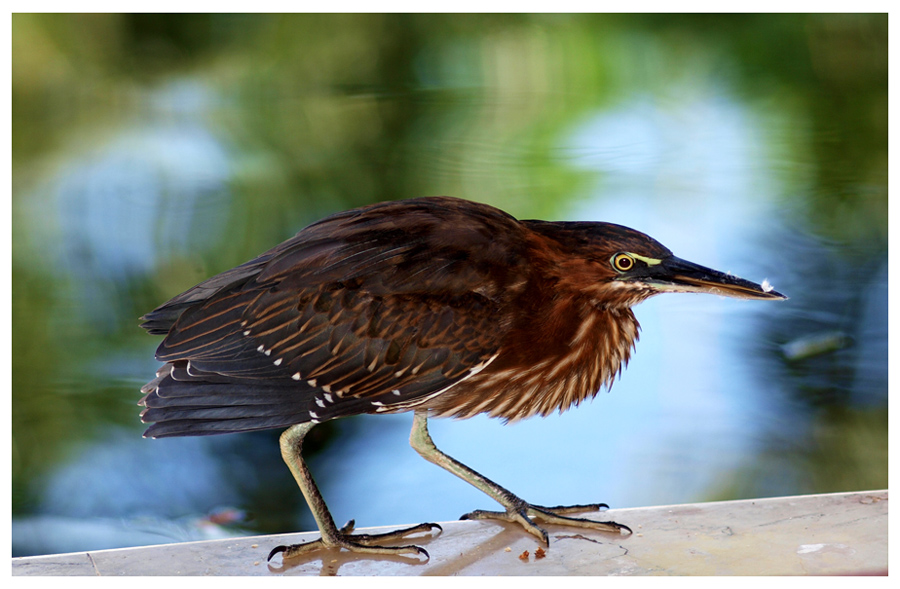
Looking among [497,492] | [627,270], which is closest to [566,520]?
[497,492]

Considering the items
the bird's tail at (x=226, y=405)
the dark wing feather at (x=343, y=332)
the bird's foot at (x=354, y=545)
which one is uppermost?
the dark wing feather at (x=343, y=332)

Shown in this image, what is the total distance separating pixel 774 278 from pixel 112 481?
221cm

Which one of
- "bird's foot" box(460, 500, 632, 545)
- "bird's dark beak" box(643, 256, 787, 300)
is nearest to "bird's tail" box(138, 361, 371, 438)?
"bird's foot" box(460, 500, 632, 545)

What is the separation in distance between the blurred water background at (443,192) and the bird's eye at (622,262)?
103 cm

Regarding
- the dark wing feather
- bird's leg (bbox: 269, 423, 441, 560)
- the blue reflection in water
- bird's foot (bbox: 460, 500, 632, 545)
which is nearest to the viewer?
the dark wing feather

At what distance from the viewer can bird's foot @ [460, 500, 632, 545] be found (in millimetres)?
2027

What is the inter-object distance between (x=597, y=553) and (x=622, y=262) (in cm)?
63

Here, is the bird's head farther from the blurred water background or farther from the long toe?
the blurred water background

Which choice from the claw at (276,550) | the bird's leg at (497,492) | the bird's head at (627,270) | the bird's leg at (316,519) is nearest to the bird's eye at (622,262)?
the bird's head at (627,270)

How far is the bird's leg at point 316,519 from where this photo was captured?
1.90 m

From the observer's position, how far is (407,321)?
1756 millimetres

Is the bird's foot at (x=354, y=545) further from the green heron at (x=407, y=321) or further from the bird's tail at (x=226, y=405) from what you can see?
the bird's tail at (x=226, y=405)

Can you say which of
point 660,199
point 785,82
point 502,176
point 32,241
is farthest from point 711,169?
point 32,241

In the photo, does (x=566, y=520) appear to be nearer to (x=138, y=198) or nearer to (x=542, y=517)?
(x=542, y=517)
